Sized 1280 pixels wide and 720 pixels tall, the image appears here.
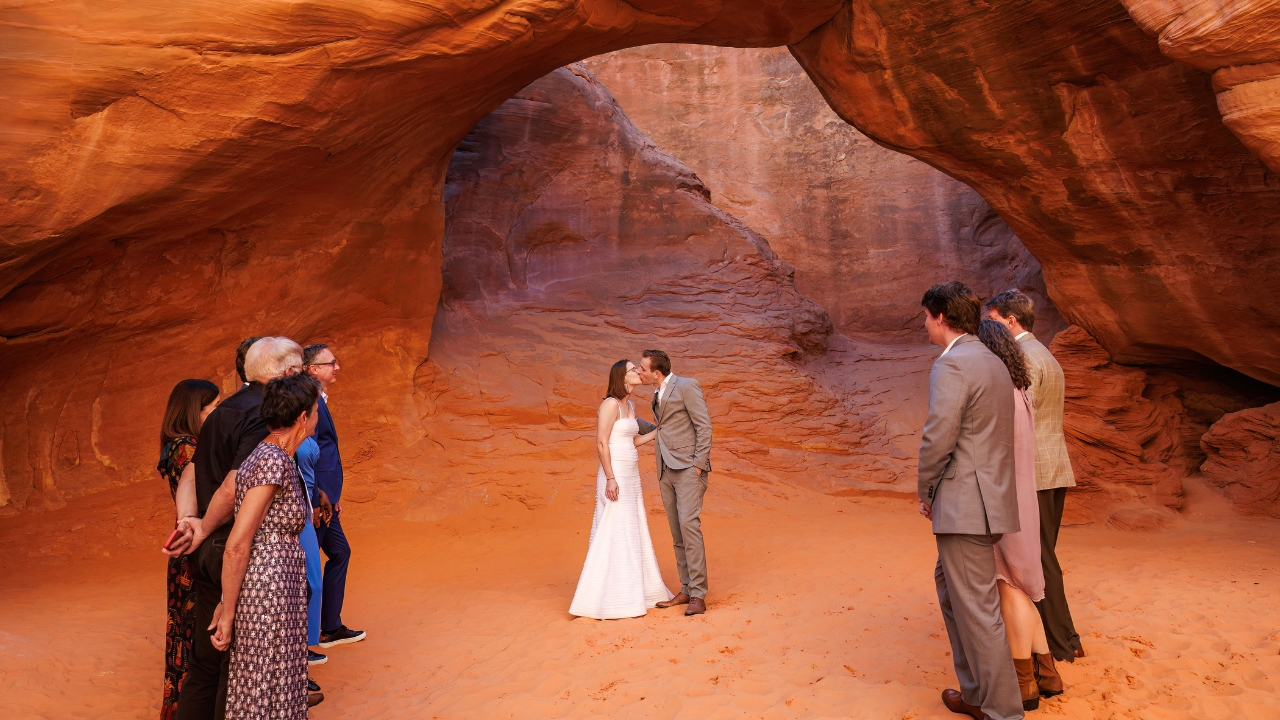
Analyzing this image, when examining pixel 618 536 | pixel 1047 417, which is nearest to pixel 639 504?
pixel 618 536

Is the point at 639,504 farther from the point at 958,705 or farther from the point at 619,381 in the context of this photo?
the point at 958,705

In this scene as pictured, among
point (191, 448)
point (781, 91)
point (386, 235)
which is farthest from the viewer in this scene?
point (781, 91)

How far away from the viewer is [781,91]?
1942 cm

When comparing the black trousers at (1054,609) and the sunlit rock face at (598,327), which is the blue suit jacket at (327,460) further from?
the black trousers at (1054,609)

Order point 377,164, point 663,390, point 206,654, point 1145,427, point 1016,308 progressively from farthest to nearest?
point 1145,427, point 377,164, point 663,390, point 1016,308, point 206,654

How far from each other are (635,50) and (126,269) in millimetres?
15309

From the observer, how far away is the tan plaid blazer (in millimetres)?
4461

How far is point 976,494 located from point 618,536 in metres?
2.97

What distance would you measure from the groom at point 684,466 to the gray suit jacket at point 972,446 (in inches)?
93.8

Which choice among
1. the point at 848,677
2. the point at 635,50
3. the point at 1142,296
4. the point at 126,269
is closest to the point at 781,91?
the point at 635,50

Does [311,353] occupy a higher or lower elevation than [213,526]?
higher

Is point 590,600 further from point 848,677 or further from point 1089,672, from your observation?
point 1089,672

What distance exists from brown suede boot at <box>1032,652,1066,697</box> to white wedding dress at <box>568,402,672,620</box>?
2724 millimetres

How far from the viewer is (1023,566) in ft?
12.4
